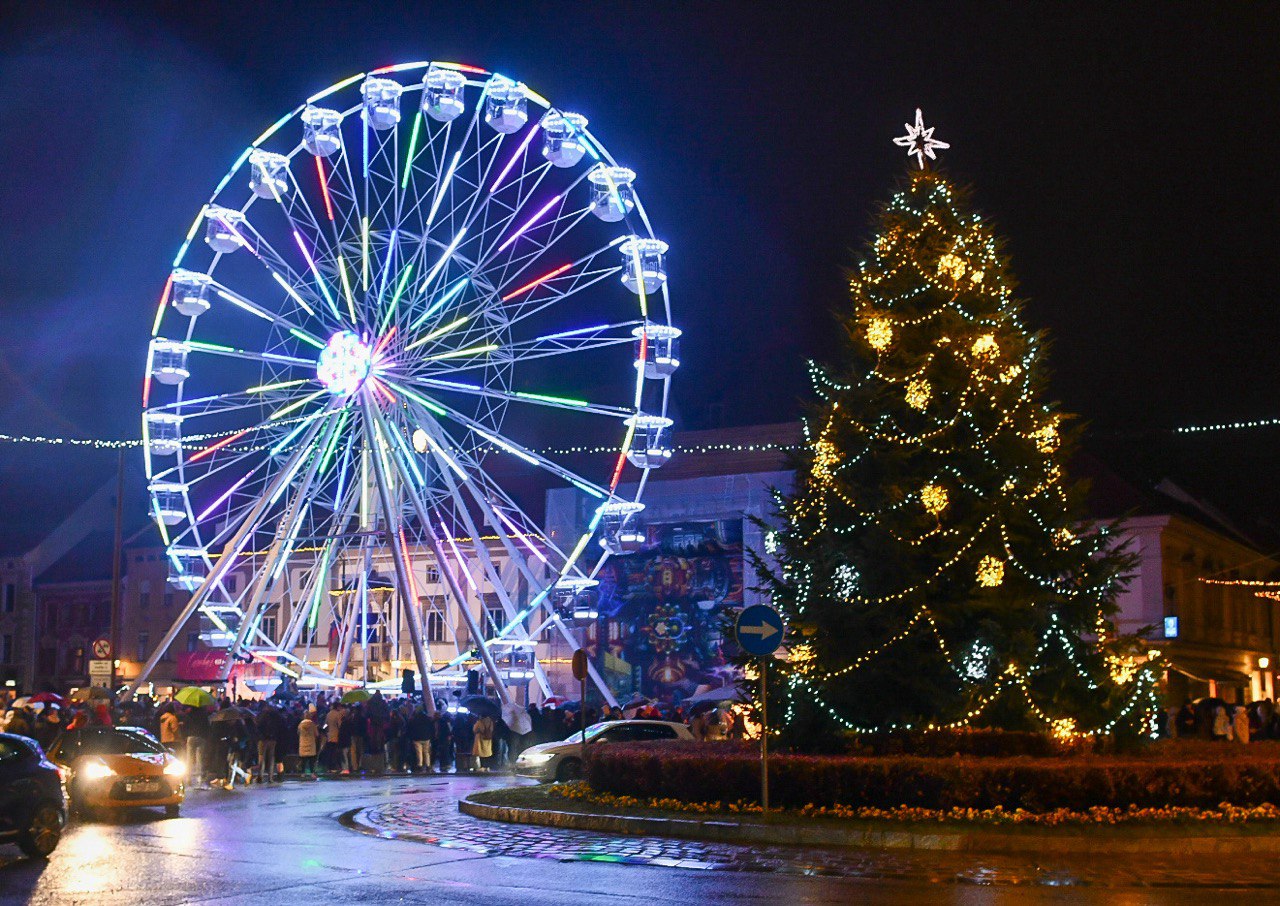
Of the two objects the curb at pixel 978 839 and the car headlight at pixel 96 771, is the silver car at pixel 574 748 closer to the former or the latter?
the car headlight at pixel 96 771

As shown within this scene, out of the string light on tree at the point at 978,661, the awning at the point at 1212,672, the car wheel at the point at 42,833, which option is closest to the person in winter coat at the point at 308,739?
the car wheel at the point at 42,833

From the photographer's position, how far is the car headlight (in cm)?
2025

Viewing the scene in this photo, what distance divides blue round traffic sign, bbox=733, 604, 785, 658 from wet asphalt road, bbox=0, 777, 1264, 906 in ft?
11.4

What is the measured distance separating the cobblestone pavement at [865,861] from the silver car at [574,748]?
9.02 meters

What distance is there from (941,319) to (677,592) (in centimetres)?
3920

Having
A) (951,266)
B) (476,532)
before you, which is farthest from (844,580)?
(476,532)

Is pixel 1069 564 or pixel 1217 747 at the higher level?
pixel 1069 564

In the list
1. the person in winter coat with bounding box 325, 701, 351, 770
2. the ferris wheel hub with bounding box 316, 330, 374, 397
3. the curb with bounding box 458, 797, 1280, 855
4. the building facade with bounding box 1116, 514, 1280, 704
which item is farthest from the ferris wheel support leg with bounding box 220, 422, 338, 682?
the building facade with bounding box 1116, 514, 1280, 704

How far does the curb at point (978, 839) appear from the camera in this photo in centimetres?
1480

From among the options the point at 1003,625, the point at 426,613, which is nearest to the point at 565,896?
the point at 1003,625

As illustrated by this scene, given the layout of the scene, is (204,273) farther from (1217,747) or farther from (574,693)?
(574,693)

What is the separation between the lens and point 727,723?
31734 millimetres

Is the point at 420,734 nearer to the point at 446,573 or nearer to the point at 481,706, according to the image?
the point at 446,573

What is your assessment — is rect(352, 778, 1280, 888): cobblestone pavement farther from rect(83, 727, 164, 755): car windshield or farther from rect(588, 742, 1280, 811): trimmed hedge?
rect(83, 727, 164, 755): car windshield
